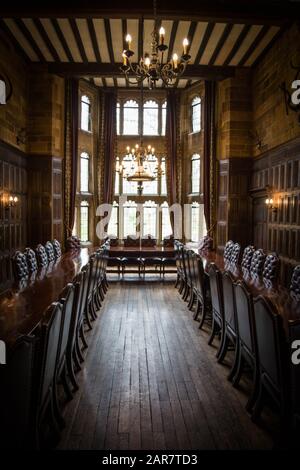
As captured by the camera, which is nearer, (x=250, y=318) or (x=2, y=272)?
(x=250, y=318)

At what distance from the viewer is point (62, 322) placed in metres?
2.77

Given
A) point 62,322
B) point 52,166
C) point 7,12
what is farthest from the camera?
point 52,166

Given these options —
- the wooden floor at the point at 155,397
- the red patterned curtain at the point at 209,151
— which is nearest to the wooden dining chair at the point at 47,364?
the wooden floor at the point at 155,397

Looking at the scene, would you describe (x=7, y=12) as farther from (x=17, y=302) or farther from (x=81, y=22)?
(x=17, y=302)

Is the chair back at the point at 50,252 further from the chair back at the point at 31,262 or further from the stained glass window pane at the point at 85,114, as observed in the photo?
the stained glass window pane at the point at 85,114

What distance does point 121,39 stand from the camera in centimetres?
880

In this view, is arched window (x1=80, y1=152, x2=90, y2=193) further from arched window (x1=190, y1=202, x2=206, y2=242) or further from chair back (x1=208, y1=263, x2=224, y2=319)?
chair back (x1=208, y1=263, x2=224, y2=319)

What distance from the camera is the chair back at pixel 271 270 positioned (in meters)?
4.92

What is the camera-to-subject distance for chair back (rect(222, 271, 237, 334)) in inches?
145

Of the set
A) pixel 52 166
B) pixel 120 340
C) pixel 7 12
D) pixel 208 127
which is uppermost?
pixel 7 12

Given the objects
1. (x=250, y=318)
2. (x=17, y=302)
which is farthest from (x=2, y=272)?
(x=250, y=318)

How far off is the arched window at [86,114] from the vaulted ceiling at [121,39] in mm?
2126

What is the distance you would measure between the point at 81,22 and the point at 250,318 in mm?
7818

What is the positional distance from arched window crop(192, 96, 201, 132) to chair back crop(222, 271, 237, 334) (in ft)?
30.9
